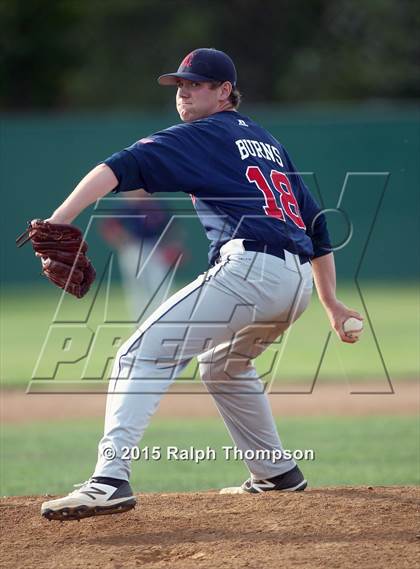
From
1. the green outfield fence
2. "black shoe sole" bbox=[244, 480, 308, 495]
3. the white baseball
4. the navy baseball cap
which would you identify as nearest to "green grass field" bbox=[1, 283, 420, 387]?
the green outfield fence

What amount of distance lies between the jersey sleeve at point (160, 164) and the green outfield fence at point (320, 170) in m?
12.2

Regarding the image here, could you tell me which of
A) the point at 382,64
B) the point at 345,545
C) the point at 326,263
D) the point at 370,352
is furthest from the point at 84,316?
the point at 382,64

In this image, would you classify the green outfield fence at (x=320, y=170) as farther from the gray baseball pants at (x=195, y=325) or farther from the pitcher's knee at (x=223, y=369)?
the gray baseball pants at (x=195, y=325)

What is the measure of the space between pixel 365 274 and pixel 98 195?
13.4 m

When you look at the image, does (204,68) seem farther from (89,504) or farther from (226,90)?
(89,504)

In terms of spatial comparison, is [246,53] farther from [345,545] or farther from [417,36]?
[345,545]

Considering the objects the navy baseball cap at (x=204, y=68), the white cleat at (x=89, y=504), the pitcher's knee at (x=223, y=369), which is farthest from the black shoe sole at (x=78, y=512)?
the navy baseball cap at (x=204, y=68)

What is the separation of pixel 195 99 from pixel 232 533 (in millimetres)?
1838

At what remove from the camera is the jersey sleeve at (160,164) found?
4.11 m

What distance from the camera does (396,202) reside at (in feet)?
53.9

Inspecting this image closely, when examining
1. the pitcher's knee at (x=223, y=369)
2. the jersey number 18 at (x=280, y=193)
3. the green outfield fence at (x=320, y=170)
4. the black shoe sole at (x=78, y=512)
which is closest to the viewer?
the black shoe sole at (x=78, y=512)

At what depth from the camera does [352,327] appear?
15.4 ft

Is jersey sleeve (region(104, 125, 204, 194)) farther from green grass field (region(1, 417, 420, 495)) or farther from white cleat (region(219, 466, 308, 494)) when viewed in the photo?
green grass field (region(1, 417, 420, 495))

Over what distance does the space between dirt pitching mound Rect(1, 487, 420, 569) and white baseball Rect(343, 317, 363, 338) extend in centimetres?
73
